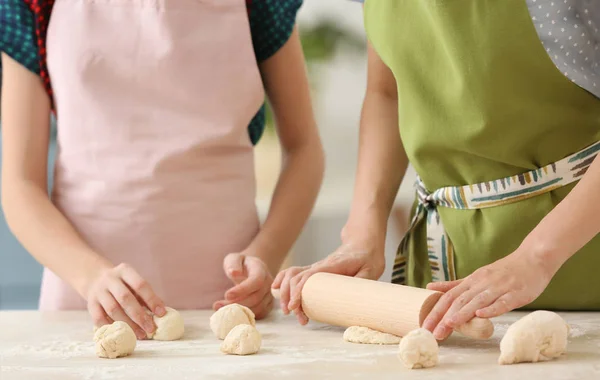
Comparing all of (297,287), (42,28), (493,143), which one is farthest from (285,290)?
(42,28)

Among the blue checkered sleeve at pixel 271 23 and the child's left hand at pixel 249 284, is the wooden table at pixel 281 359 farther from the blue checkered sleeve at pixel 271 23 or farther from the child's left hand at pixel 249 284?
the blue checkered sleeve at pixel 271 23

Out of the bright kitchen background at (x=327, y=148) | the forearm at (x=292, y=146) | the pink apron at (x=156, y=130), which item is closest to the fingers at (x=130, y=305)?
the pink apron at (x=156, y=130)

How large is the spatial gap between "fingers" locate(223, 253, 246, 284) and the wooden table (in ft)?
0.37

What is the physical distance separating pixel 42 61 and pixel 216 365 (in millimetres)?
718

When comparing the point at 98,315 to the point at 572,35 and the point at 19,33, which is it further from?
the point at 572,35

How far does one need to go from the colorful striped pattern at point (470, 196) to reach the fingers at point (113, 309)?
16.6 inches

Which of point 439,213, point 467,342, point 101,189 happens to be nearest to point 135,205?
point 101,189

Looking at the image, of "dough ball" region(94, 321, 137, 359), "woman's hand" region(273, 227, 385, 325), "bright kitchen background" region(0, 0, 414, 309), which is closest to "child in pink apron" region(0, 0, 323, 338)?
"woman's hand" region(273, 227, 385, 325)

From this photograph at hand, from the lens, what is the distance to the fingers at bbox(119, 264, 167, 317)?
104 centimetres

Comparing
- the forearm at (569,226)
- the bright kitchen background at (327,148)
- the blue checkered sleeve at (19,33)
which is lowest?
the bright kitchen background at (327,148)

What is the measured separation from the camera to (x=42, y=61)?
4.30 feet

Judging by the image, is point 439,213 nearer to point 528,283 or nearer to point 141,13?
point 528,283

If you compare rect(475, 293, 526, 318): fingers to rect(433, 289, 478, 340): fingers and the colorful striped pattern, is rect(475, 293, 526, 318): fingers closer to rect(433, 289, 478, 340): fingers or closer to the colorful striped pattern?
rect(433, 289, 478, 340): fingers

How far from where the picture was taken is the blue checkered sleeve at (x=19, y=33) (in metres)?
1.27
